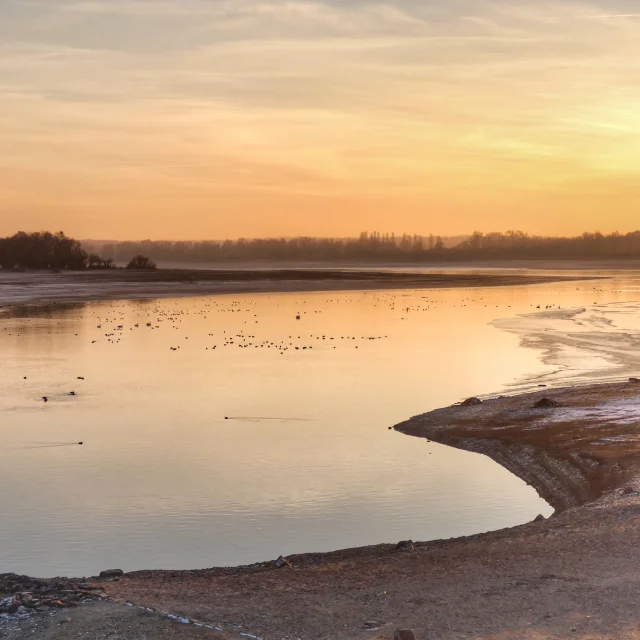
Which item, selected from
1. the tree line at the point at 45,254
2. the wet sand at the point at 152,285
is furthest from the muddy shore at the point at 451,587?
the tree line at the point at 45,254

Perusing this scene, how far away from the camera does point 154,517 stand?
14.1 metres

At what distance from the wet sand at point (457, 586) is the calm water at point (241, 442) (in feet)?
3.61

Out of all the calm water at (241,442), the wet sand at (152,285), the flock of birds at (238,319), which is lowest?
the calm water at (241,442)

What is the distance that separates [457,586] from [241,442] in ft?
30.9

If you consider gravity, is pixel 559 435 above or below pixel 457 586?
above

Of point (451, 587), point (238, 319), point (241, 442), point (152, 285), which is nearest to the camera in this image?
point (451, 587)

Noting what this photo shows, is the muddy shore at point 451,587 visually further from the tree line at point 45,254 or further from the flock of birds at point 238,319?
the tree line at point 45,254

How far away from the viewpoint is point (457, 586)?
10.4 metres

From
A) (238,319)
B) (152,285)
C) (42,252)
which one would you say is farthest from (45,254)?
(238,319)

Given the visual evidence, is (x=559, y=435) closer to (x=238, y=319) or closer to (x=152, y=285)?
(x=238, y=319)

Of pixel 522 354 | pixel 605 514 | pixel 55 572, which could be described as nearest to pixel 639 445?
pixel 605 514

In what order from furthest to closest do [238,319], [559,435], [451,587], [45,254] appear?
[45,254]
[238,319]
[559,435]
[451,587]

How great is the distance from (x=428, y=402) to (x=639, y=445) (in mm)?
7359

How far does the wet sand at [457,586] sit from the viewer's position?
30.0ft
